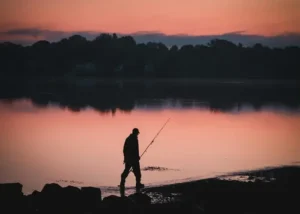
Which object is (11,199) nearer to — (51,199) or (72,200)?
(51,199)

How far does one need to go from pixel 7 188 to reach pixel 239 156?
14.6 meters

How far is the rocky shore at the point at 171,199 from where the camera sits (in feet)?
39.5

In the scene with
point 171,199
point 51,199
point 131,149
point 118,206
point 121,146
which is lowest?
point 121,146

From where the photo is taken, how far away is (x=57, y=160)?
966 inches

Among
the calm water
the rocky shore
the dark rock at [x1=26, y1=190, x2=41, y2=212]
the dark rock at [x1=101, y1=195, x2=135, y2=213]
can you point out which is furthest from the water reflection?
the dark rock at [x1=101, y1=195, x2=135, y2=213]

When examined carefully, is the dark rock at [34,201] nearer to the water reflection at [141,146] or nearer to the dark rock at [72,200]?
the dark rock at [72,200]

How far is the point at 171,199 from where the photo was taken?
14.2 metres

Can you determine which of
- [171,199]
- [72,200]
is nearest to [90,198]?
[72,200]

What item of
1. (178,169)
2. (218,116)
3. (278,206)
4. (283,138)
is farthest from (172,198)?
(218,116)

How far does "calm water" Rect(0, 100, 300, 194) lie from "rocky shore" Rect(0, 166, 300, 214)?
12.6 feet

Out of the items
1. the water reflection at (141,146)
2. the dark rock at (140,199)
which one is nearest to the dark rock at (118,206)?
the dark rock at (140,199)

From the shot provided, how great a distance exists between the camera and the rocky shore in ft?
39.5

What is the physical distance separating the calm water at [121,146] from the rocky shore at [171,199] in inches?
151

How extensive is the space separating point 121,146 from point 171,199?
14793 millimetres
